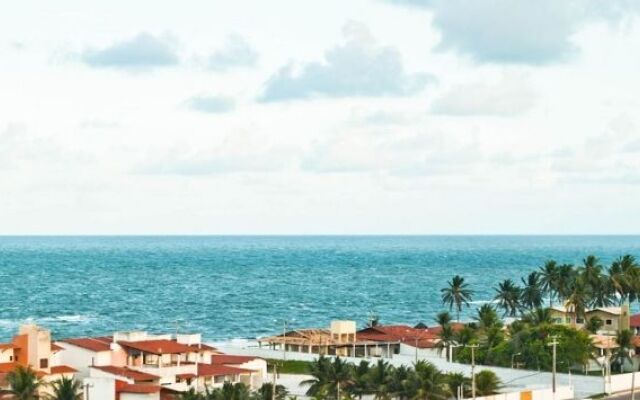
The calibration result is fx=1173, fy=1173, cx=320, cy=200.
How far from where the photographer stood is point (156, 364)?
108875 mm

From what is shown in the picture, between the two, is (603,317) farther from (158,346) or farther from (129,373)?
(129,373)

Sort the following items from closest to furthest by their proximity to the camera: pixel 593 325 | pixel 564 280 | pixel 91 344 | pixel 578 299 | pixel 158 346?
pixel 91 344
pixel 158 346
pixel 593 325
pixel 578 299
pixel 564 280

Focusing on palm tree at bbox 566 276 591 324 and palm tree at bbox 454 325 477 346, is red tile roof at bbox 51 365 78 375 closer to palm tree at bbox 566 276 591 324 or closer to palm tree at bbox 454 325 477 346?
palm tree at bbox 454 325 477 346

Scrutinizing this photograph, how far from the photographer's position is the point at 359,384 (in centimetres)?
9350

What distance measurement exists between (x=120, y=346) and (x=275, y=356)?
28059mm

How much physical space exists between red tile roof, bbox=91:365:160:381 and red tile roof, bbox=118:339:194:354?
400 centimetres

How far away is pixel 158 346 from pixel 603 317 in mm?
63293

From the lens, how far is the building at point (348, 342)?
14000cm

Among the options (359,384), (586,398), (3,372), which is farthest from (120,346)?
(586,398)

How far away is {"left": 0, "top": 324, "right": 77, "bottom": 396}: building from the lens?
3957 inches

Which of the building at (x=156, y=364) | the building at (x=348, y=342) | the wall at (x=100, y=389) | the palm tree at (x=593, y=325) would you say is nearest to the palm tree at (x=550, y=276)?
the palm tree at (x=593, y=325)

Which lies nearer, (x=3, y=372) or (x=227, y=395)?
(x=227, y=395)

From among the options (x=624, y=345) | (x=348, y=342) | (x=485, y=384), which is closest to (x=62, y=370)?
(x=485, y=384)

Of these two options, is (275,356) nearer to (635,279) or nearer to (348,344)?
(348,344)
